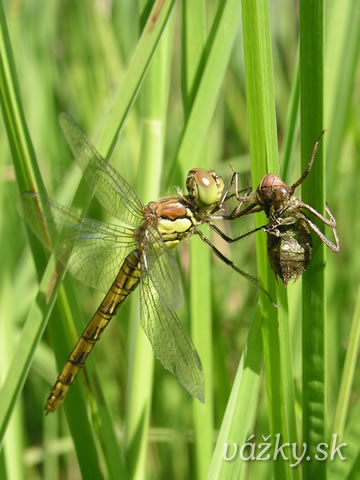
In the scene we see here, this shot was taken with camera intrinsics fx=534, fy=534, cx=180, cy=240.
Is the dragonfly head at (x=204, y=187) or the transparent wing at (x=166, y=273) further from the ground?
the dragonfly head at (x=204, y=187)

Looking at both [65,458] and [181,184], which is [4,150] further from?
[65,458]

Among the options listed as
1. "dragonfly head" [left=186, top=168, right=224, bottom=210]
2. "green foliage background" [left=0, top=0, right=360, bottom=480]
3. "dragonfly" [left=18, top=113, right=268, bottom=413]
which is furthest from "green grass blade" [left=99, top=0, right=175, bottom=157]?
"dragonfly head" [left=186, top=168, right=224, bottom=210]

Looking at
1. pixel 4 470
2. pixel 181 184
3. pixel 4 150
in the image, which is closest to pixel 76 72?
pixel 4 150

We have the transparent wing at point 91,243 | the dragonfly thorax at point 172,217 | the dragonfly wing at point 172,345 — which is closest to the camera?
the dragonfly wing at point 172,345

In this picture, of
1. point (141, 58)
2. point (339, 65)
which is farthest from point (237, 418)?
point (339, 65)

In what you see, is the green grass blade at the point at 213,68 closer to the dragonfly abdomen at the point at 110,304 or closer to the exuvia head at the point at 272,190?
the exuvia head at the point at 272,190

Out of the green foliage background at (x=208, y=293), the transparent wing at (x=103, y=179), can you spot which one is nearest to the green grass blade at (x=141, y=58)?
the green foliage background at (x=208, y=293)
